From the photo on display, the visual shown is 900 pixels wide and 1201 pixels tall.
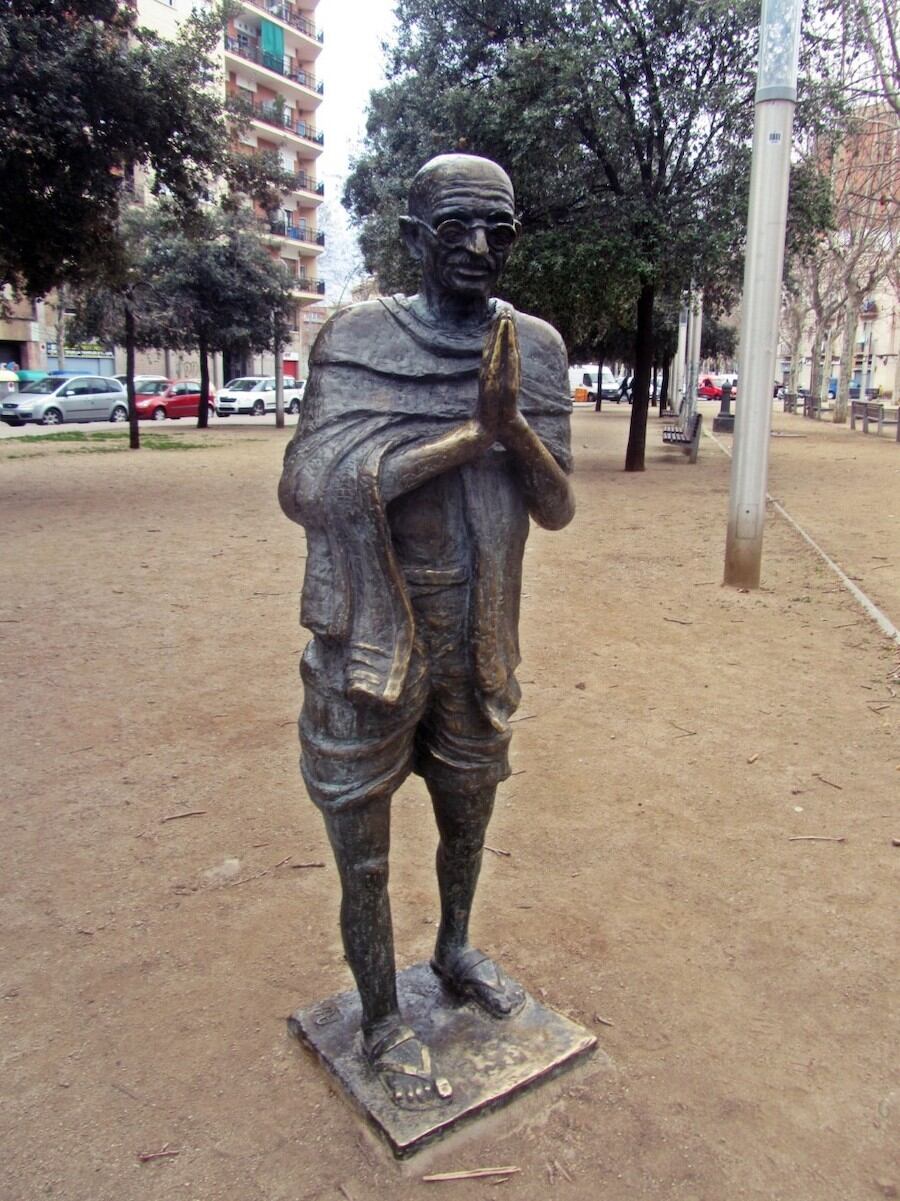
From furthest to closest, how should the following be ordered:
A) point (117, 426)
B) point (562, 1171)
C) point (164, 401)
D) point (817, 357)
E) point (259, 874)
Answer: point (817, 357)
point (164, 401)
point (117, 426)
point (259, 874)
point (562, 1171)

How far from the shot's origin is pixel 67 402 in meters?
28.6

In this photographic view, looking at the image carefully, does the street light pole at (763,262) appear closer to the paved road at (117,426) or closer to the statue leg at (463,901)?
the statue leg at (463,901)

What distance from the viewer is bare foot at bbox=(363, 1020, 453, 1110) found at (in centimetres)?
233

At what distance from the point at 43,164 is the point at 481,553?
11181 millimetres

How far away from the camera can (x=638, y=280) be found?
13.2m

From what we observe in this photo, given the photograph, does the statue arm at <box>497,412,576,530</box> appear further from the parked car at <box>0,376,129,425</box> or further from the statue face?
the parked car at <box>0,376,129,425</box>

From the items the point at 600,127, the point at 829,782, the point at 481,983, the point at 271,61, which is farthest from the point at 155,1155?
the point at 271,61

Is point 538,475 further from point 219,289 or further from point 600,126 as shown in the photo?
point 219,289

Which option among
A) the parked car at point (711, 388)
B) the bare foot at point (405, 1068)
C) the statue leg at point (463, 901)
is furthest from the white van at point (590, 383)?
the bare foot at point (405, 1068)

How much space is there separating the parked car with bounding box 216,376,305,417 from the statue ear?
3237cm

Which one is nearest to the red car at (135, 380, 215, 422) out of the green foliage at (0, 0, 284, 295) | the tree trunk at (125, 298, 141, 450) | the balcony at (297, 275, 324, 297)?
the tree trunk at (125, 298, 141, 450)

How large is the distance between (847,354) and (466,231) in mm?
30530

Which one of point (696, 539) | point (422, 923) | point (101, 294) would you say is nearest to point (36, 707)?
point (422, 923)

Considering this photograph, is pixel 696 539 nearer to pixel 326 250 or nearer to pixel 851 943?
pixel 851 943
